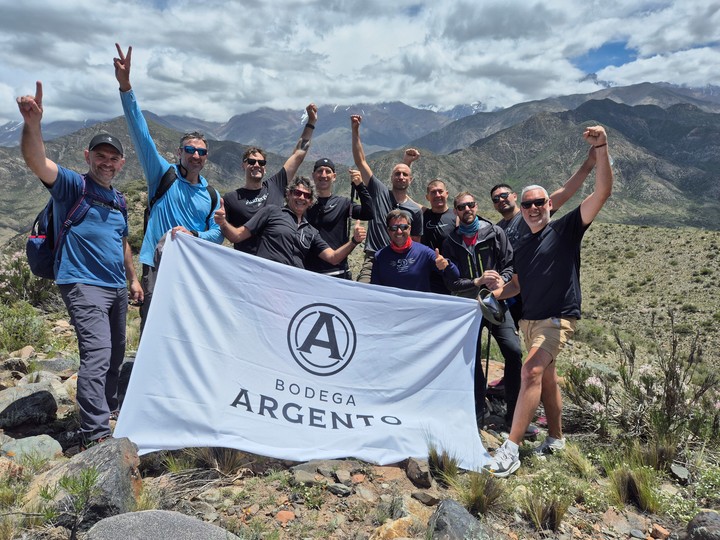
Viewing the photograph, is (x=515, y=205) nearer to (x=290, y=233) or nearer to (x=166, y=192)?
(x=290, y=233)

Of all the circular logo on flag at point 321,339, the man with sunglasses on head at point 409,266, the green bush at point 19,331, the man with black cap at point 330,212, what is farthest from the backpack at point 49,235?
the green bush at point 19,331

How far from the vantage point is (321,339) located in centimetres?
492

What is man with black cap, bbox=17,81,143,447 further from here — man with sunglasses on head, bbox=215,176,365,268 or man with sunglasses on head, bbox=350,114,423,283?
man with sunglasses on head, bbox=350,114,423,283

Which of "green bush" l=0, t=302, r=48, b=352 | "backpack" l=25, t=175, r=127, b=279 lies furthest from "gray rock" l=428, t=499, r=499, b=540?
"green bush" l=0, t=302, r=48, b=352

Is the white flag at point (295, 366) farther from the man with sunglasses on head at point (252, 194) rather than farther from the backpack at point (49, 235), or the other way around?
the man with sunglasses on head at point (252, 194)

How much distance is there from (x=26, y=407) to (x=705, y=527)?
6.23m

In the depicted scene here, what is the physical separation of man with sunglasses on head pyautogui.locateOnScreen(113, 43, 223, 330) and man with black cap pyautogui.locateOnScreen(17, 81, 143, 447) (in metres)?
0.53

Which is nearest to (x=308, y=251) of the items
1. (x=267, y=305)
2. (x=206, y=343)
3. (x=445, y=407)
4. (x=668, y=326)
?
(x=267, y=305)

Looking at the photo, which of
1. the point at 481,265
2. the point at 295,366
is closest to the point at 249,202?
the point at 295,366

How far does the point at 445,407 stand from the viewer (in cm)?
494

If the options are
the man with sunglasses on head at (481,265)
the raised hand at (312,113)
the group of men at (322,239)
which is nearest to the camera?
the group of men at (322,239)

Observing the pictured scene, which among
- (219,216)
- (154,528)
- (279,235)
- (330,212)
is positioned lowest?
(154,528)

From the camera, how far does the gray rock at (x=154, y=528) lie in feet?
9.22

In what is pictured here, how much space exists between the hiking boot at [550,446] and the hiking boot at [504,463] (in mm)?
614
